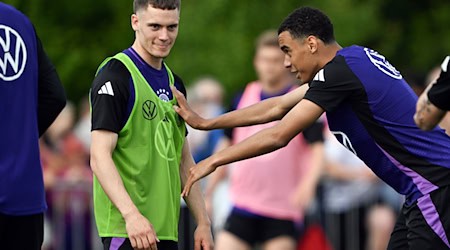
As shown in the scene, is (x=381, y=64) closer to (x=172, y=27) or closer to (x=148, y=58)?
(x=172, y=27)

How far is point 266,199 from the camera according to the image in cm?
1206

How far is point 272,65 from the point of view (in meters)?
12.0

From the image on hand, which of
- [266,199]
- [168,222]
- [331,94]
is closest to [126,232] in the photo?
[168,222]

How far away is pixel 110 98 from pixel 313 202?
7.69 metres

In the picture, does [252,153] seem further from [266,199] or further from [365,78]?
[266,199]

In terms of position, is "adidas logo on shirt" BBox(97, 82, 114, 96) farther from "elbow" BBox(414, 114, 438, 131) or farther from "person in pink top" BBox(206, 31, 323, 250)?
"person in pink top" BBox(206, 31, 323, 250)

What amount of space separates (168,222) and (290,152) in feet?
15.5

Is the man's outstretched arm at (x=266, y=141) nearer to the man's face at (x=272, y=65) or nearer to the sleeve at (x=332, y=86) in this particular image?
the sleeve at (x=332, y=86)

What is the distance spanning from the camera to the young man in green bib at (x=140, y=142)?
7.44 m

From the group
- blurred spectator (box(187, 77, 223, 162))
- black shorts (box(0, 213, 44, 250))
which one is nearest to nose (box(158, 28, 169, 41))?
black shorts (box(0, 213, 44, 250))

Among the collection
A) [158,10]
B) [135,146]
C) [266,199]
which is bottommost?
[266,199]

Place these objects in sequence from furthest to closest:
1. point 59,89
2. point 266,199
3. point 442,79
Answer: point 266,199 → point 59,89 → point 442,79

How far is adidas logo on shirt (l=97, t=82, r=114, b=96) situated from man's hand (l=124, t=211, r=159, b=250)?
723 millimetres

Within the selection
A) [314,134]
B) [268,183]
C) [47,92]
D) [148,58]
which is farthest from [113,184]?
[314,134]
